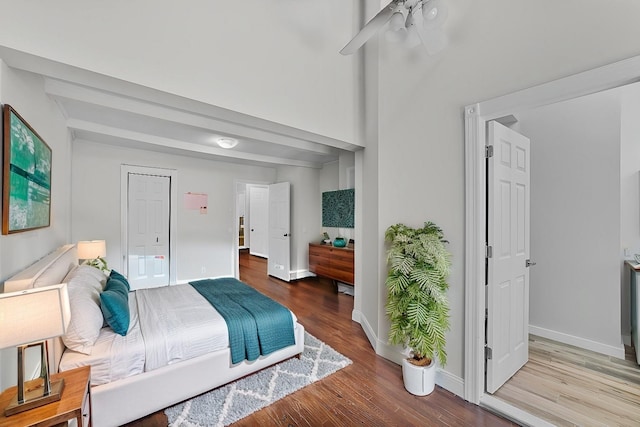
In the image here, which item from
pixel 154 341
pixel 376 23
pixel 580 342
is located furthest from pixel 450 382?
pixel 376 23

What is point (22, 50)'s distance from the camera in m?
1.44

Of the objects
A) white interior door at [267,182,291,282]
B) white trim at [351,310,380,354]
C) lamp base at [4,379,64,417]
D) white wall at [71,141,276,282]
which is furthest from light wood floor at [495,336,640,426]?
white wall at [71,141,276,282]

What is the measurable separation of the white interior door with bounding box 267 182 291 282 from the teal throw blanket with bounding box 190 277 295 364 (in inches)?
109

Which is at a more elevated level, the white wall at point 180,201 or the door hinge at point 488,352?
the white wall at point 180,201

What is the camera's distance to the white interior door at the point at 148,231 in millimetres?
4391

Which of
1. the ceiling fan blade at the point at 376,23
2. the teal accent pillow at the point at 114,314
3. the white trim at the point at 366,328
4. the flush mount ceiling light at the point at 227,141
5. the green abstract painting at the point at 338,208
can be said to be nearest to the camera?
the ceiling fan blade at the point at 376,23

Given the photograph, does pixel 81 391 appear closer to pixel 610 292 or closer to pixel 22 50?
pixel 22 50

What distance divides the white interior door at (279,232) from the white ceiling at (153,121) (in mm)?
779

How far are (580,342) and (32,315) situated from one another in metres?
4.34

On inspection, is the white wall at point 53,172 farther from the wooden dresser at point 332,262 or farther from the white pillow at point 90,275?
the wooden dresser at point 332,262

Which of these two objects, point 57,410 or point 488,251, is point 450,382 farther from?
point 57,410

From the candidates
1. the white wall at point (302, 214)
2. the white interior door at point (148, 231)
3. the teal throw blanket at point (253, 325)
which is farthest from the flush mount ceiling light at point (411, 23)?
the white interior door at point (148, 231)

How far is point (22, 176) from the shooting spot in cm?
155

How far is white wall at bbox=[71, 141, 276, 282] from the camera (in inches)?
156
